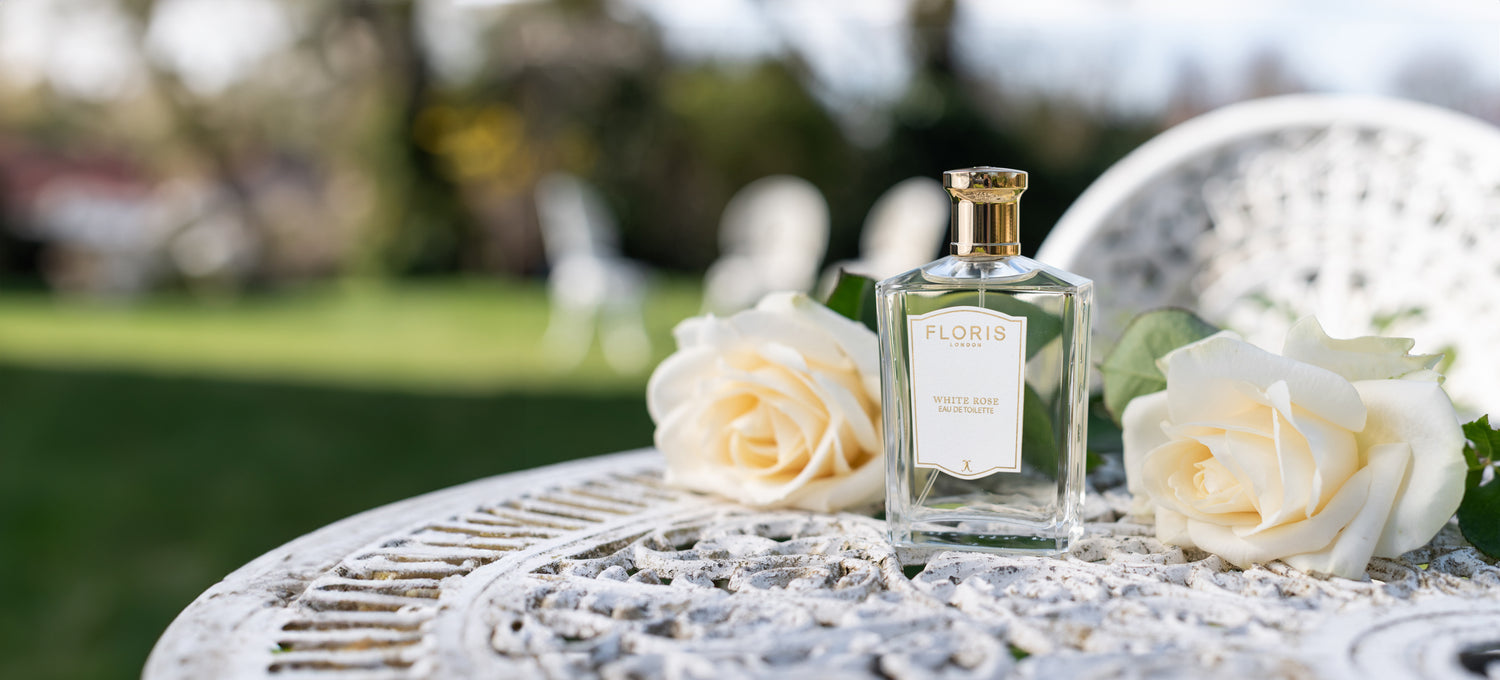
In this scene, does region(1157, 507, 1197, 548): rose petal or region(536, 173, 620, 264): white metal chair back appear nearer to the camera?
region(1157, 507, 1197, 548): rose petal

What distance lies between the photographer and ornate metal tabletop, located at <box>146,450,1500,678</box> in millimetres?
541

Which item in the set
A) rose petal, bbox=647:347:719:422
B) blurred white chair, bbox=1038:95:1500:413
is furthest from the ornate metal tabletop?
blurred white chair, bbox=1038:95:1500:413

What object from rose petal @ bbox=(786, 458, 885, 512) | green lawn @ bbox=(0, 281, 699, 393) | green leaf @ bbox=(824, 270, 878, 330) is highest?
green leaf @ bbox=(824, 270, 878, 330)

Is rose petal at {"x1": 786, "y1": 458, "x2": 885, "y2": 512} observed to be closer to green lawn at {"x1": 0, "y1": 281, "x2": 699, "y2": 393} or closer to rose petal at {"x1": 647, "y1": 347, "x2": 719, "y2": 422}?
rose petal at {"x1": 647, "y1": 347, "x2": 719, "y2": 422}

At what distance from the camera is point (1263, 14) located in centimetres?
588

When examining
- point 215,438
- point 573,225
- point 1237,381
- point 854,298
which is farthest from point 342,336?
point 1237,381

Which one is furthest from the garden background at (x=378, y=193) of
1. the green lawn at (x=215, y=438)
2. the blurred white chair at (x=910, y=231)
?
the blurred white chair at (x=910, y=231)

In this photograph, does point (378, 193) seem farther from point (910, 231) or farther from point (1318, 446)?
point (1318, 446)

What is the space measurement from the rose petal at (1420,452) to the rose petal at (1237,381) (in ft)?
0.08

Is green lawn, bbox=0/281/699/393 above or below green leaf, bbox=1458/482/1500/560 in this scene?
below

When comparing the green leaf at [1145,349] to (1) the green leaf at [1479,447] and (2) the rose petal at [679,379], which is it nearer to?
(1) the green leaf at [1479,447]

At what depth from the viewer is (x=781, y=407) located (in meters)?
0.84

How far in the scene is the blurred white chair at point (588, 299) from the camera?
5.38 meters

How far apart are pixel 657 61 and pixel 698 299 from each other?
2.02m
